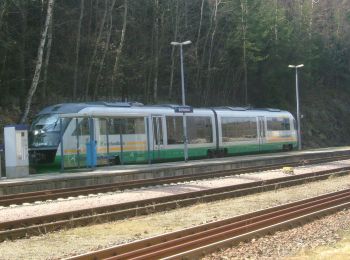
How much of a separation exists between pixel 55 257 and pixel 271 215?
17.9 feet

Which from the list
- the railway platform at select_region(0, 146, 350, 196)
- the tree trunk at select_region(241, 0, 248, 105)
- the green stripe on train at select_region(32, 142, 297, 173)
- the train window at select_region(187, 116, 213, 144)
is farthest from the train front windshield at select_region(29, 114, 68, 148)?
the tree trunk at select_region(241, 0, 248, 105)

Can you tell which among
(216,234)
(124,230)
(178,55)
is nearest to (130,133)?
(124,230)

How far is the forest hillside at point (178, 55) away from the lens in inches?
1346

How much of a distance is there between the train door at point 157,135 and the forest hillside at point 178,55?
6.66 meters

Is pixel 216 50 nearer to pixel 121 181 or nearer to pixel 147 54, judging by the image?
pixel 147 54

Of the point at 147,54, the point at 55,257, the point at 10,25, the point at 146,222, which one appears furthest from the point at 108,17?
the point at 55,257

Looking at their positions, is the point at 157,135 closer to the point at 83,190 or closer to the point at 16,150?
the point at 16,150

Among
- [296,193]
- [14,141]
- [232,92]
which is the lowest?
[296,193]

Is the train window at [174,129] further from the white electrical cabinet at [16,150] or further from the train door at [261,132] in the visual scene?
the white electrical cabinet at [16,150]

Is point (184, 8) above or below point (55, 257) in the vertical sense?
above

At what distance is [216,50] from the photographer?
5353 cm

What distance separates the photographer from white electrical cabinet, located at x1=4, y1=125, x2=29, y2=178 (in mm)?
22984

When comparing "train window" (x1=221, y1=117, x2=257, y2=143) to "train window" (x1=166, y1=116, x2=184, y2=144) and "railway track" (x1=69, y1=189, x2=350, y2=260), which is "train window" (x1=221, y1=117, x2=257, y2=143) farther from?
"railway track" (x1=69, y1=189, x2=350, y2=260)

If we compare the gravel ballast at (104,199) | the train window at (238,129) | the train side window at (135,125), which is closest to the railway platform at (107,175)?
the train side window at (135,125)
